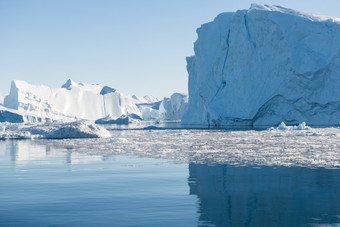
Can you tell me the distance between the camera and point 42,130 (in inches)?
849

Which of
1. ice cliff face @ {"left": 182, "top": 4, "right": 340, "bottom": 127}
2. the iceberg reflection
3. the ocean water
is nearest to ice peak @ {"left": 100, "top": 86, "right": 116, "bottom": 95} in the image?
ice cliff face @ {"left": 182, "top": 4, "right": 340, "bottom": 127}

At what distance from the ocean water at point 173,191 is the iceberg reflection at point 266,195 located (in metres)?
0.01

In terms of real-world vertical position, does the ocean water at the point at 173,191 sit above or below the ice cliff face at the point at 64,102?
below

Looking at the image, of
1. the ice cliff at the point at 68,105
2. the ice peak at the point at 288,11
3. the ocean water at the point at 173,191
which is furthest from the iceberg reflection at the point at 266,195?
the ice cliff at the point at 68,105

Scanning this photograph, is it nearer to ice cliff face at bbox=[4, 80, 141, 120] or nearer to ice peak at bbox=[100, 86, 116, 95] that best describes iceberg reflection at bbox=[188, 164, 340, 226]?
ice cliff face at bbox=[4, 80, 141, 120]

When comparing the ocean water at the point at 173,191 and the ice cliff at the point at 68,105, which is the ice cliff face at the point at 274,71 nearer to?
the ocean water at the point at 173,191

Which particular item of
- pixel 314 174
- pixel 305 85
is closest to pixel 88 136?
pixel 314 174

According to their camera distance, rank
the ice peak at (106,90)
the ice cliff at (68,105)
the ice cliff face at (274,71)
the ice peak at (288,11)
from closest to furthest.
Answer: the ice cliff face at (274,71)
the ice peak at (288,11)
the ice cliff at (68,105)
the ice peak at (106,90)

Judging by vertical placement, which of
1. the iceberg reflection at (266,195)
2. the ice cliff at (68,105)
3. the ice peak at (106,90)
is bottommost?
the iceberg reflection at (266,195)

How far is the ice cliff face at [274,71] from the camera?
105ft

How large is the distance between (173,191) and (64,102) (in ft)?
254

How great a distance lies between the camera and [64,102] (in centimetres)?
8050

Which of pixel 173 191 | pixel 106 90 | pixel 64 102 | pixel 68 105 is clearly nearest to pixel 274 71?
pixel 173 191

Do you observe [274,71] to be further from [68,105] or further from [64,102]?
[68,105]
